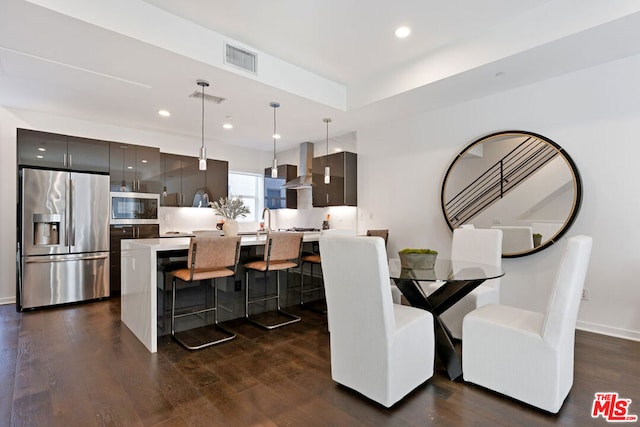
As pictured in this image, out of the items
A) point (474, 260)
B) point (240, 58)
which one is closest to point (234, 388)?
point (474, 260)

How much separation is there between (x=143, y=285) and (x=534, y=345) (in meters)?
3.03

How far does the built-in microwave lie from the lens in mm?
4824

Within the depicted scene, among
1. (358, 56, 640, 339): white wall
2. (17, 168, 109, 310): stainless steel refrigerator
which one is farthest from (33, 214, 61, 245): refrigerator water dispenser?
(358, 56, 640, 339): white wall

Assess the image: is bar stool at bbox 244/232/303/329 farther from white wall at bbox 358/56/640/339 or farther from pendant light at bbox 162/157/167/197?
pendant light at bbox 162/157/167/197

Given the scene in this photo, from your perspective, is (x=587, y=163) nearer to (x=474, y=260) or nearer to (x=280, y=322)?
(x=474, y=260)

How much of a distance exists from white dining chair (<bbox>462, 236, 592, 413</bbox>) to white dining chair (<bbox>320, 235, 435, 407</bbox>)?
310 millimetres

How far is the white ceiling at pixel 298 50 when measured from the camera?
8.59 ft

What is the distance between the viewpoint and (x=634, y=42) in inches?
109

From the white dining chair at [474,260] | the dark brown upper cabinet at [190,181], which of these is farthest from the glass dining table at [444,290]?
the dark brown upper cabinet at [190,181]

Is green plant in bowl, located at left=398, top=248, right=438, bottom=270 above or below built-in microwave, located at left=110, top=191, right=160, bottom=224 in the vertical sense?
below

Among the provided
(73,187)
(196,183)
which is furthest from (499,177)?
(73,187)

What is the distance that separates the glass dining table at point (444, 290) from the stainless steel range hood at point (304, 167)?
3.82m

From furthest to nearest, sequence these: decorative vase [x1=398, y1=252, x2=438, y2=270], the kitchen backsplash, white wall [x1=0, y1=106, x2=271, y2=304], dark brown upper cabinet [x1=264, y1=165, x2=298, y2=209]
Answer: dark brown upper cabinet [x1=264, y1=165, x2=298, y2=209], the kitchen backsplash, white wall [x1=0, y1=106, x2=271, y2=304], decorative vase [x1=398, y1=252, x2=438, y2=270]

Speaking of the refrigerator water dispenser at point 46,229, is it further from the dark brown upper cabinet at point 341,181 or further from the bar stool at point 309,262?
the dark brown upper cabinet at point 341,181
